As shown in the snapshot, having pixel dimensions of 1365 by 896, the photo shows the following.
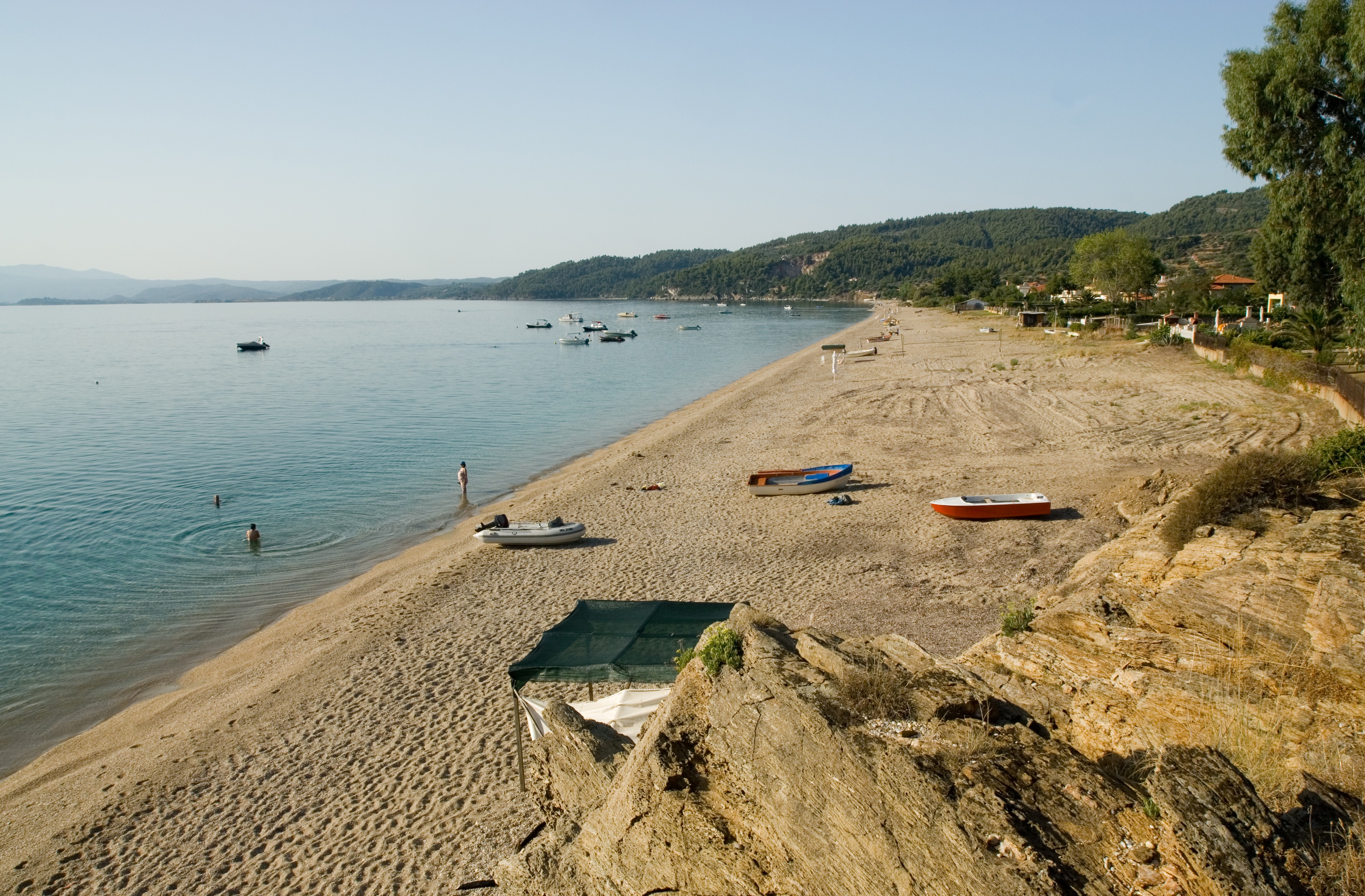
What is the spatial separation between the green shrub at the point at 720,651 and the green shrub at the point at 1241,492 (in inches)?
333

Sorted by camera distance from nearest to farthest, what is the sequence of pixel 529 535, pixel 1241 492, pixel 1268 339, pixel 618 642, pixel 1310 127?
1. pixel 618 642
2. pixel 1241 492
3. pixel 529 535
4. pixel 1310 127
5. pixel 1268 339

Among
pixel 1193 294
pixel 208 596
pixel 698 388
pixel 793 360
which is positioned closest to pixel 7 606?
pixel 208 596

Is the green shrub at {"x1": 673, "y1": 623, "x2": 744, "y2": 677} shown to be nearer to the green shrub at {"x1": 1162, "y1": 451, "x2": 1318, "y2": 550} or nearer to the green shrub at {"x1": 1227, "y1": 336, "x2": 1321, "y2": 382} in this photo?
the green shrub at {"x1": 1162, "y1": 451, "x2": 1318, "y2": 550}

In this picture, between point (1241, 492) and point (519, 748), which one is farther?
point (1241, 492)

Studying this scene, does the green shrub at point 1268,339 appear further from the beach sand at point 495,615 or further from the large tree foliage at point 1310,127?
the large tree foliage at point 1310,127

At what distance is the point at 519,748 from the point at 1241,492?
11.0 m

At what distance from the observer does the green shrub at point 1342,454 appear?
45.0 feet

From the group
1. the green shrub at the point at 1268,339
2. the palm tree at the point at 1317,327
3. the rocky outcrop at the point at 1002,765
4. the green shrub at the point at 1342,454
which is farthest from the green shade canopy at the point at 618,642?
the green shrub at the point at 1268,339

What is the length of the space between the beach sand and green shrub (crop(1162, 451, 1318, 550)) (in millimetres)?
3030

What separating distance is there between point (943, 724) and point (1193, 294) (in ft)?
216

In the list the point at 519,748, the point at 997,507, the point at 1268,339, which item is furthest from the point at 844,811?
the point at 1268,339

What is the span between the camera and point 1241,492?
39.9 ft

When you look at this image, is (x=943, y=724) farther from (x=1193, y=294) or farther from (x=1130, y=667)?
(x=1193, y=294)

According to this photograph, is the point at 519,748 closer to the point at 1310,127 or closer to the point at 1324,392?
the point at 1310,127
